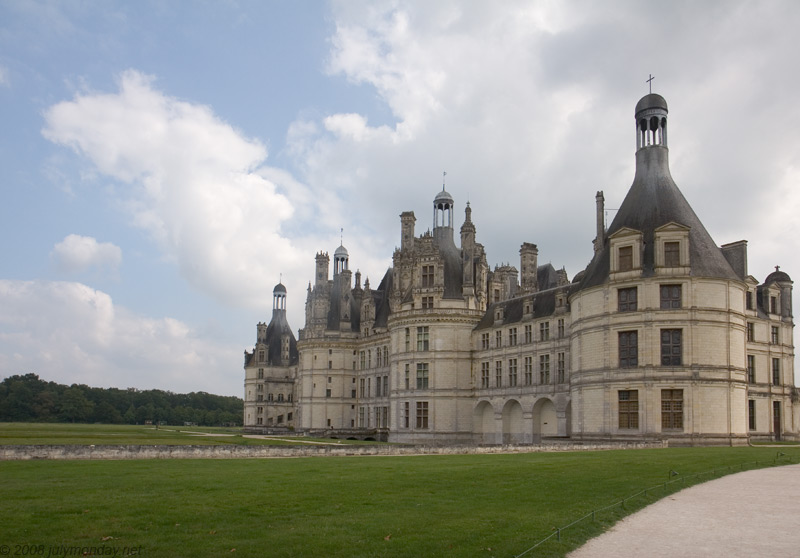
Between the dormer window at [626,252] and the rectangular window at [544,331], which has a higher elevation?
the dormer window at [626,252]

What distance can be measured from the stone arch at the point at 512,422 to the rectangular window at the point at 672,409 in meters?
15.4

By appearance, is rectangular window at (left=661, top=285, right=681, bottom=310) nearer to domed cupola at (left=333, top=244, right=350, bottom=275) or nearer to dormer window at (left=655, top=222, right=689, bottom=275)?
dormer window at (left=655, top=222, right=689, bottom=275)

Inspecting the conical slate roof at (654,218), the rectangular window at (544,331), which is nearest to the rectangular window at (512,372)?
the rectangular window at (544,331)

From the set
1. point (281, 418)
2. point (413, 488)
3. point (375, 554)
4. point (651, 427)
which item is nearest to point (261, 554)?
point (375, 554)

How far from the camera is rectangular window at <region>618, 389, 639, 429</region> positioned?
140ft

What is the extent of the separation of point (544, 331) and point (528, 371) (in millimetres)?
3480

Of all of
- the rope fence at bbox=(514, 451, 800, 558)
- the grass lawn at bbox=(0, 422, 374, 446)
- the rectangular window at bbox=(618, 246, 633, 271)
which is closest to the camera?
the rope fence at bbox=(514, 451, 800, 558)

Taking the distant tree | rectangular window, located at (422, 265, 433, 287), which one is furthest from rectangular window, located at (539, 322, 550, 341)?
the distant tree

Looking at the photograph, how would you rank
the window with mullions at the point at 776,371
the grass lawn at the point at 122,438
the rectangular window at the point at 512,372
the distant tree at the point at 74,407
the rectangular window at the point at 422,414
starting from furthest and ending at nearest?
1. the distant tree at the point at 74,407
2. the rectangular window at the point at 422,414
3. the rectangular window at the point at 512,372
4. the window with mullions at the point at 776,371
5. the grass lawn at the point at 122,438

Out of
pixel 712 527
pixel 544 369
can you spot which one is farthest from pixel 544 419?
pixel 712 527

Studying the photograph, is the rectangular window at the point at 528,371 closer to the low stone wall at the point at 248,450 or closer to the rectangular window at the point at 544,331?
the rectangular window at the point at 544,331

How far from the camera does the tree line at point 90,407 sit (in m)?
125

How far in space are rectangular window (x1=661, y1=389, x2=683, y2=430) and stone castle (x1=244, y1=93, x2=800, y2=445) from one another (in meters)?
0.07

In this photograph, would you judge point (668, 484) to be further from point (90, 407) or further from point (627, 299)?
point (90, 407)
